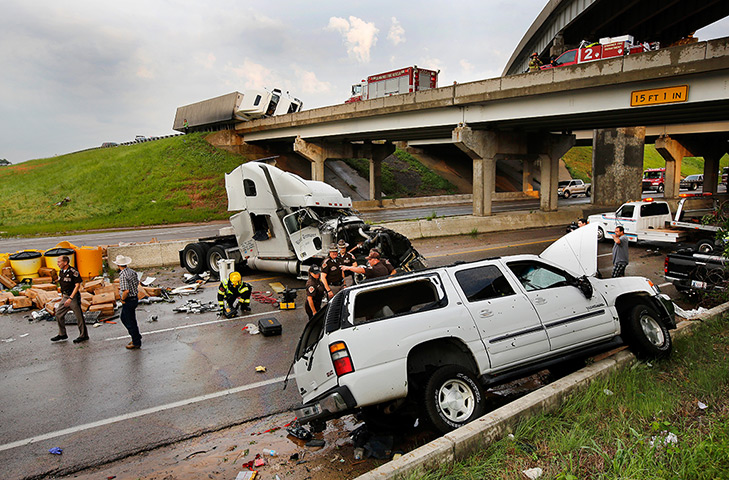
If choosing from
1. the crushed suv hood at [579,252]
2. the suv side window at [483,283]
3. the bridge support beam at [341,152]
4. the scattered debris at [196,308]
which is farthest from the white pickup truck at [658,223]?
the bridge support beam at [341,152]

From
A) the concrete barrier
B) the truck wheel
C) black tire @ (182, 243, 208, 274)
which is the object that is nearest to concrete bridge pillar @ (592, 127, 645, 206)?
black tire @ (182, 243, 208, 274)

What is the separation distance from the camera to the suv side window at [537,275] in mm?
6199

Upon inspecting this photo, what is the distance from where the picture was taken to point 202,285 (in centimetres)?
1474

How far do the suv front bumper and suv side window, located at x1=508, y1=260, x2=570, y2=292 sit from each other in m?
2.72

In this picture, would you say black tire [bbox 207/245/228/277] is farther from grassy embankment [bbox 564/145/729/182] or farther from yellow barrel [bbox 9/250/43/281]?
grassy embankment [bbox 564/145/729/182]

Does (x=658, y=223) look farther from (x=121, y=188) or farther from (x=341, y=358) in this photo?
(x=121, y=188)

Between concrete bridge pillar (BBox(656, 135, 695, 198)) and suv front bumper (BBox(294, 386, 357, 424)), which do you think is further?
concrete bridge pillar (BBox(656, 135, 695, 198))

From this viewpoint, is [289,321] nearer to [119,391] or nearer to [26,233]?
[119,391]

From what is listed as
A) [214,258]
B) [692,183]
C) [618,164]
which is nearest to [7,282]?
[214,258]

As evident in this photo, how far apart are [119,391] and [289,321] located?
3.89m

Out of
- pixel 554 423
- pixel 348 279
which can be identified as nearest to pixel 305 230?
pixel 348 279

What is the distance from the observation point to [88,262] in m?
14.9

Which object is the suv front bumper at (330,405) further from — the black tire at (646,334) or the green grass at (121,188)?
the green grass at (121,188)

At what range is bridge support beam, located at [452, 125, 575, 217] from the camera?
24859mm
